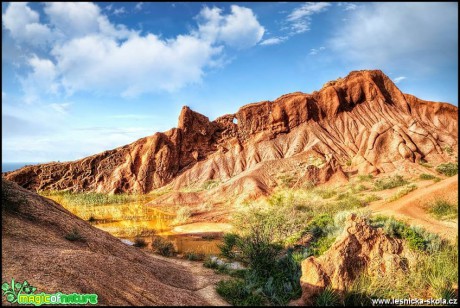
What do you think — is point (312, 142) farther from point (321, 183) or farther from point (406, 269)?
point (406, 269)

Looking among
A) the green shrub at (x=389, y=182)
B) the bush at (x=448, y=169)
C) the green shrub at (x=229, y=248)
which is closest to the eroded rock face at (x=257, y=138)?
the bush at (x=448, y=169)

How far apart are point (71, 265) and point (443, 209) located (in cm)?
1660

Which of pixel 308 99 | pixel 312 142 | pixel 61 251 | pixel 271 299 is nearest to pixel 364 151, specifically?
pixel 312 142

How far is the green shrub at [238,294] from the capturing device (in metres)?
7.71

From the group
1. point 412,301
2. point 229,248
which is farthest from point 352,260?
point 229,248

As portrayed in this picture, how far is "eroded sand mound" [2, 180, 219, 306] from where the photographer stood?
257 inches

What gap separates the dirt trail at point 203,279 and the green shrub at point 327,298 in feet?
7.56

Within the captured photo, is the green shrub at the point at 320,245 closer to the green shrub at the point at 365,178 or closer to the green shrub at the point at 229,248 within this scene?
the green shrub at the point at 229,248

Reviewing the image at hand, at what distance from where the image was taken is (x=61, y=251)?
7.94 meters

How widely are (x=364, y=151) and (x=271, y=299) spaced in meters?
36.4

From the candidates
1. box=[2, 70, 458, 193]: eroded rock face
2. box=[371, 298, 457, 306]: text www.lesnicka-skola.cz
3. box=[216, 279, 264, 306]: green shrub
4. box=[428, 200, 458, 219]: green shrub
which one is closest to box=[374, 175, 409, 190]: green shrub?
box=[428, 200, 458, 219]: green shrub

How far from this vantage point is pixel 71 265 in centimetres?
721

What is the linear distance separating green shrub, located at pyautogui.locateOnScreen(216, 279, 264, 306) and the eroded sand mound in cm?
53

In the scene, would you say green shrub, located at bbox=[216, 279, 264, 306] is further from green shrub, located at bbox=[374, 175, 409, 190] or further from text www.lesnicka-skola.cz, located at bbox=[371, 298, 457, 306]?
green shrub, located at bbox=[374, 175, 409, 190]
